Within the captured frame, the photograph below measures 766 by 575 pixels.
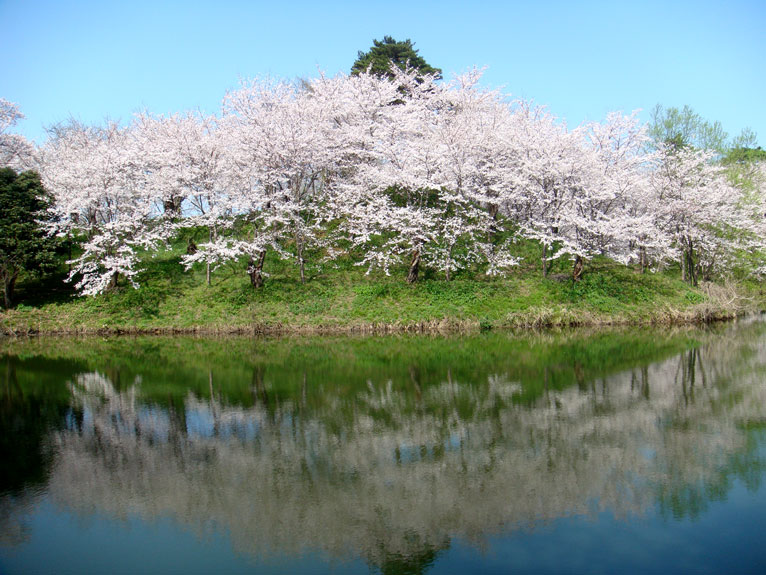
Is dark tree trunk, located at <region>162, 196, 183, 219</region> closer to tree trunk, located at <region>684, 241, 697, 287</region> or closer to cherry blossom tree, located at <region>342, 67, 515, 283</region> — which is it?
cherry blossom tree, located at <region>342, 67, 515, 283</region>

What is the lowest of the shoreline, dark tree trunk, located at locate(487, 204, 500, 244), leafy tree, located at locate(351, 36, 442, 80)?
the shoreline

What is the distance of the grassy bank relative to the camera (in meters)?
32.4

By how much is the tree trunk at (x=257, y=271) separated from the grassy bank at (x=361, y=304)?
594mm

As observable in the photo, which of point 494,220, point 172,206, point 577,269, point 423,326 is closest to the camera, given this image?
point 423,326

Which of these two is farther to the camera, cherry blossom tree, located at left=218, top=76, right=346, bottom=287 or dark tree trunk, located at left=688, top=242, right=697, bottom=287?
dark tree trunk, located at left=688, top=242, right=697, bottom=287

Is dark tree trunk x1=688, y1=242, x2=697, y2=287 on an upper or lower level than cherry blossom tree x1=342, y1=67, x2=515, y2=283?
lower

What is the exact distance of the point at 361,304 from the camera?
3372cm

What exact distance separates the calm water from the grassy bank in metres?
11.5

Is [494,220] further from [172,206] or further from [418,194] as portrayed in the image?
[172,206]

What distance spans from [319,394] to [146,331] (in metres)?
20.0

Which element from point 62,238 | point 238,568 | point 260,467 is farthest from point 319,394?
point 62,238

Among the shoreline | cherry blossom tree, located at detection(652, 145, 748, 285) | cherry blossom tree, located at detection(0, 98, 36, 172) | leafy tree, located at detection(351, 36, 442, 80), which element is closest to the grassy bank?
the shoreline

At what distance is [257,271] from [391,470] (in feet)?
87.6

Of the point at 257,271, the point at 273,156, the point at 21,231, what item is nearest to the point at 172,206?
the point at 21,231
